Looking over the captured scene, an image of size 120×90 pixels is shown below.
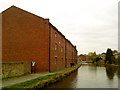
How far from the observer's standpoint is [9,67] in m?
17.5

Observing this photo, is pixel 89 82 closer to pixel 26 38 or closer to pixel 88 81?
pixel 88 81

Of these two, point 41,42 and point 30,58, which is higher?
point 41,42

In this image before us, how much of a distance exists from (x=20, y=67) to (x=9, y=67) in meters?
2.64

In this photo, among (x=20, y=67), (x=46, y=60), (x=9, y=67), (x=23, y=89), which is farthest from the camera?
(x=46, y=60)

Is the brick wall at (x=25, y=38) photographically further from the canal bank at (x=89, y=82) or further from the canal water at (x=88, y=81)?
the canal bank at (x=89, y=82)

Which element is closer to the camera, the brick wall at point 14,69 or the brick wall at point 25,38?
the brick wall at point 14,69

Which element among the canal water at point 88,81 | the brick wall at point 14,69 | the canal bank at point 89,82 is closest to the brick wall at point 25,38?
the brick wall at point 14,69

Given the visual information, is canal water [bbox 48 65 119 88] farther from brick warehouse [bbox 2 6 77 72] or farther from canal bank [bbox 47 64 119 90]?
brick warehouse [bbox 2 6 77 72]

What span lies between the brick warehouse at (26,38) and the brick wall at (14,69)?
3.43 m

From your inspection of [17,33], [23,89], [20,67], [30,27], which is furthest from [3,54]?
[23,89]

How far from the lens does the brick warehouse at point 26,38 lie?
25656 millimetres

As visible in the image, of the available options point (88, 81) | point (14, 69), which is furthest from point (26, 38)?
point (88, 81)

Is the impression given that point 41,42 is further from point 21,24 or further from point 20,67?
point 20,67

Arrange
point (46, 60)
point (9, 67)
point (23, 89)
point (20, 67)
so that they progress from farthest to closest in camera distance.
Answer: point (46, 60)
point (20, 67)
point (9, 67)
point (23, 89)
